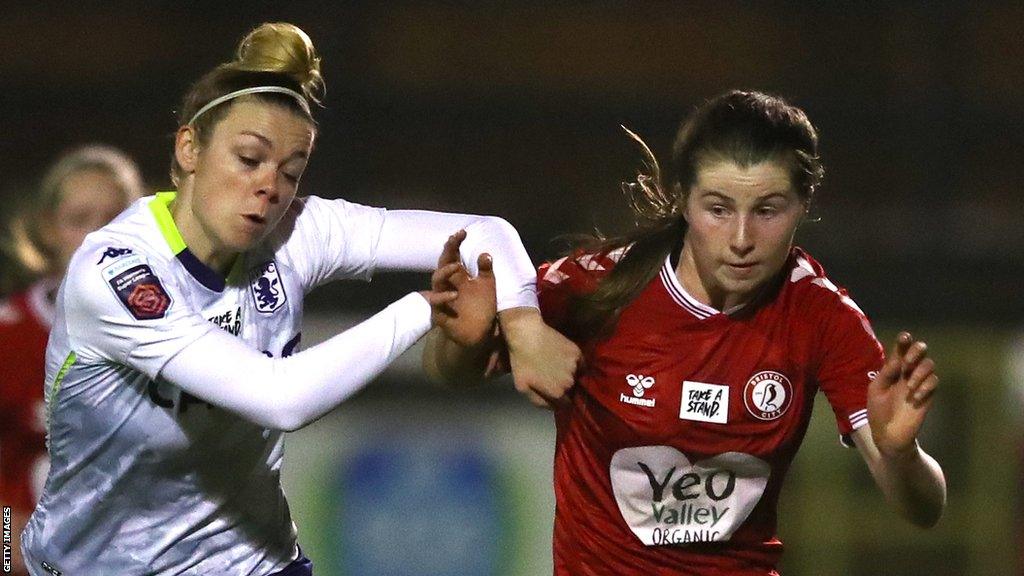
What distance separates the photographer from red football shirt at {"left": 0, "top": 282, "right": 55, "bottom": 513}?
14.0ft

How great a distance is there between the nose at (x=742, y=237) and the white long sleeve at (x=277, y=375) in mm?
654

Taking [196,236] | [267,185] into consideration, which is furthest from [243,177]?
[196,236]

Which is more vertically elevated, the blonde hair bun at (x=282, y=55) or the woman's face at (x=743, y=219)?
the blonde hair bun at (x=282, y=55)

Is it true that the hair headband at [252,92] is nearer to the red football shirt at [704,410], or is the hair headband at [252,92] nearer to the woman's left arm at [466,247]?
the woman's left arm at [466,247]

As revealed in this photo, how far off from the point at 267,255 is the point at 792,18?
24.8 feet

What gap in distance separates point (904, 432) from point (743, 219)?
18.4 inches

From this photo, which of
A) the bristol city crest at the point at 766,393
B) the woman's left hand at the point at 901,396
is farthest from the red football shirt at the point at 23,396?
the woman's left hand at the point at 901,396

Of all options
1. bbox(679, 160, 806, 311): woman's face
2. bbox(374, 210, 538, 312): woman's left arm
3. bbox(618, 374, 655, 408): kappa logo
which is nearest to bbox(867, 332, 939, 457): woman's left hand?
bbox(679, 160, 806, 311): woman's face

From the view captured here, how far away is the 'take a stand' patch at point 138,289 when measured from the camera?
2.51 meters

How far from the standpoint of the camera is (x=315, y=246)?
114 inches

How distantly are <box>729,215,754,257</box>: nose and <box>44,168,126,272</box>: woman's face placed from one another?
2108mm

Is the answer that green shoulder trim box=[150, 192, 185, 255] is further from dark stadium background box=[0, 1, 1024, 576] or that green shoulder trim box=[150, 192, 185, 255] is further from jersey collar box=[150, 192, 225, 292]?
dark stadium background box=[0, 1, 1024, 576]

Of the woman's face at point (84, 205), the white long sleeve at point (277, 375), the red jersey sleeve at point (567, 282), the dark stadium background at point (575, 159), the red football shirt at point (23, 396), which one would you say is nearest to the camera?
the white long sleeve at point (277, 375)

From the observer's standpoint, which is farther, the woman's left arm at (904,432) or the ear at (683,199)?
the ear at (683,199)
